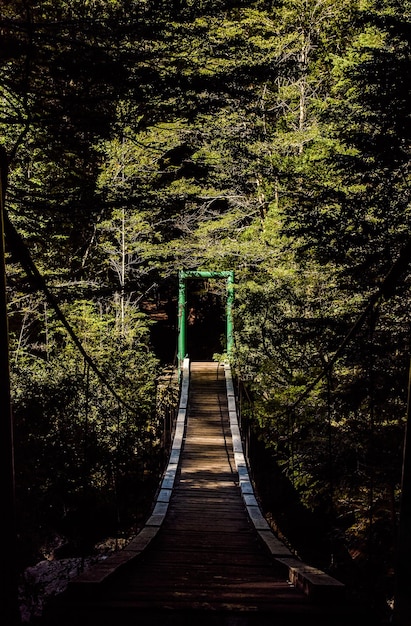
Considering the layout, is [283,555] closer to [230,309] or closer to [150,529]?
[150,529]

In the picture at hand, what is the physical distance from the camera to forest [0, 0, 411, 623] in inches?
120

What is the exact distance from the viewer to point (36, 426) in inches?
204

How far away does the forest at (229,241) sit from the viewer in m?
3.05

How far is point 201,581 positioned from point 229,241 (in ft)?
36.4

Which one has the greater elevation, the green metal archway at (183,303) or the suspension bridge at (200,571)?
the green metal archway at (183,303)

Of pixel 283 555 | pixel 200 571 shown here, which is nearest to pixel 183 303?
pixel 283 555

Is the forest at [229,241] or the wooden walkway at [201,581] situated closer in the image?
the wooden walkway at [201,581]

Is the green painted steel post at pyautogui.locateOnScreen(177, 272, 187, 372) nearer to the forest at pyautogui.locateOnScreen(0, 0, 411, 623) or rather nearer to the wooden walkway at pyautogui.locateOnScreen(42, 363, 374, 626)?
the forest at pyautogui.locateOnScreen(0, 0, 411, 623)

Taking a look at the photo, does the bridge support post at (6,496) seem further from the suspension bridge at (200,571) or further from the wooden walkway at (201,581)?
the wooden walkway at (201,581)

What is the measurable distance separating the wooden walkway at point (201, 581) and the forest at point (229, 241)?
0.47 m

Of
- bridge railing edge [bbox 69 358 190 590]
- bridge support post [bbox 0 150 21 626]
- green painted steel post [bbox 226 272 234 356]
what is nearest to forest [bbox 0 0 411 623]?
green painted steel post [bbox 226 272 234 356]

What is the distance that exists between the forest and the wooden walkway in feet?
1.56

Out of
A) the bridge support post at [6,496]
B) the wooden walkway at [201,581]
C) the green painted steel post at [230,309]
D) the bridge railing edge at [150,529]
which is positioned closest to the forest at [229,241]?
the green painted steel post at [230,309]

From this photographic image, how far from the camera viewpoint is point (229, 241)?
13.7 meters
